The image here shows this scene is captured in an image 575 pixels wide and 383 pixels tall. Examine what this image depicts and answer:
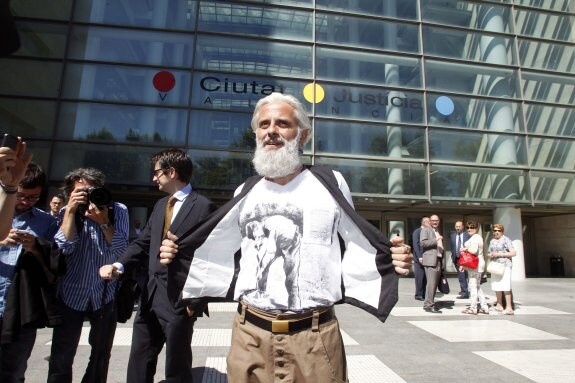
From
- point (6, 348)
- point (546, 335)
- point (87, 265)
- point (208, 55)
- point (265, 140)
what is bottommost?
point (546, 335)

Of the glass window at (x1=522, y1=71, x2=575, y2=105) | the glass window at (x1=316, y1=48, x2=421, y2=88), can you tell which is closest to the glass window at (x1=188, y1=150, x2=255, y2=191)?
the glass window at (x1=316, y1=48, x2=421, y2=88)

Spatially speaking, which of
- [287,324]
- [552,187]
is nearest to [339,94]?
[552,187]

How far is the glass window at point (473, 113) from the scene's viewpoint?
48.4 ft

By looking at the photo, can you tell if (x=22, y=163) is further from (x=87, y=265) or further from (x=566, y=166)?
(x=566, y=166)

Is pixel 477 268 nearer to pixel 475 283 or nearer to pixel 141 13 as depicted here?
pixel 475 283

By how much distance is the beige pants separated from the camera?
1.72 m

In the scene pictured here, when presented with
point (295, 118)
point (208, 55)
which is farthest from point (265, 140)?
point (208, 55)

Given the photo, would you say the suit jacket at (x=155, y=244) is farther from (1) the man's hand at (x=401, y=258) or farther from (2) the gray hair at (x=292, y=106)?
(1) the man's hand at (x=401, y=258)

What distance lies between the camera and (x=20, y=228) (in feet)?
9.04

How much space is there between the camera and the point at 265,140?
1.99m

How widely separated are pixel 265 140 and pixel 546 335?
228 inches

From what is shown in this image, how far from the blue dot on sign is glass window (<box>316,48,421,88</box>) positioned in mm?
996

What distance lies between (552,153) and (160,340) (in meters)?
17.1

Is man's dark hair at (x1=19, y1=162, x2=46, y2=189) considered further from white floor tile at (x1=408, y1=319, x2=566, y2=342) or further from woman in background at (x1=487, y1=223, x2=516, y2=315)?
woman in background at (x1=487, y1=223, x2=516, y2=315)
